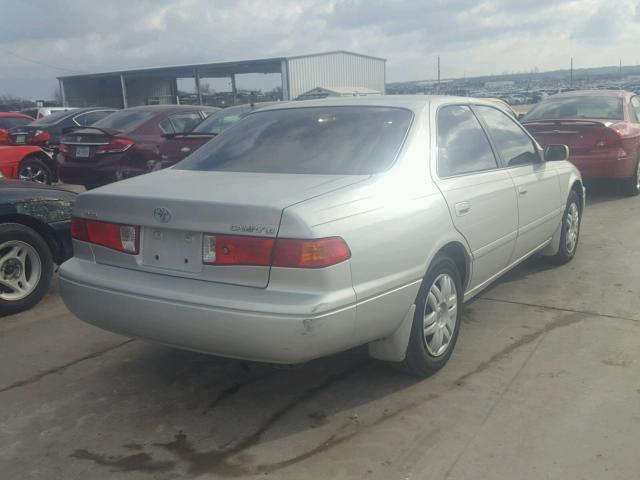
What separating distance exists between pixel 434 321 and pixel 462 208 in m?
0.69

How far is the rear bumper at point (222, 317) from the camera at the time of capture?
2.86 meters

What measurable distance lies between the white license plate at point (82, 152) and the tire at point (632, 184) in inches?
311

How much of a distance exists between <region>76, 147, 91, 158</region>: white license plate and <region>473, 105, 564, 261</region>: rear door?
6.31 metres

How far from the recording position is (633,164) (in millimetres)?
9562

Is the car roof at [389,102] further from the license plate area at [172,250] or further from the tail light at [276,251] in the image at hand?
the license plate area at [172,250]

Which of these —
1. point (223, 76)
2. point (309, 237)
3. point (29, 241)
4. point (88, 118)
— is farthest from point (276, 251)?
point (223, 76)

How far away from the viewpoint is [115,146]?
30.0 ft

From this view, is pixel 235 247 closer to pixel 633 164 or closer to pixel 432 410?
pixel 432 410

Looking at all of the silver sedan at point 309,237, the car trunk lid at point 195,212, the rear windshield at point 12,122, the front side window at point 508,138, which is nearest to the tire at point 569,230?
the front side window at point 508,138

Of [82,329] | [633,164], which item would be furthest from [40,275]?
[633,164]

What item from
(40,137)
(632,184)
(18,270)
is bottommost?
(632,184)

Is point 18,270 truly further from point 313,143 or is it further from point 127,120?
point 127,120

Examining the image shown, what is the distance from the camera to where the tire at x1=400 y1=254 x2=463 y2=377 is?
11.5ft

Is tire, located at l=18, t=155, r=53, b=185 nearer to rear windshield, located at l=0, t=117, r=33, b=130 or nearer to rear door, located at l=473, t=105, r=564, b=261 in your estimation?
rear windshield, located at l=0, t=117, r=33, b=130
